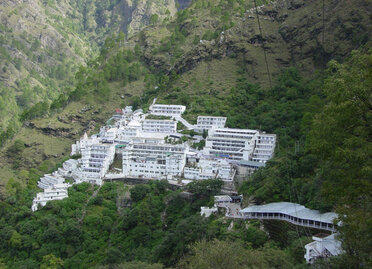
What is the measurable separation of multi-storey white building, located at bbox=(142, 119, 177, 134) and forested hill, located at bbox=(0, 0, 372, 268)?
334cm

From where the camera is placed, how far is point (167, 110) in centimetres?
3844

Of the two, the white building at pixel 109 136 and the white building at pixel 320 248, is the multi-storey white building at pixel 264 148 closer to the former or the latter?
the white building at pixel 109 136

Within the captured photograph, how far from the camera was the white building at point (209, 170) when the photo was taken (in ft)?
93.4

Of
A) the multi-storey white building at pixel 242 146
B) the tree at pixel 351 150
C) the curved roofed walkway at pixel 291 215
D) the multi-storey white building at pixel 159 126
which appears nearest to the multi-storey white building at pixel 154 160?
the multi-storey white building at pixel 242 146

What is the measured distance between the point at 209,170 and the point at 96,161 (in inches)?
338

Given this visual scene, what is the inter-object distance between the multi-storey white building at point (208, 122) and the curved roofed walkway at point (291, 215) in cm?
1305

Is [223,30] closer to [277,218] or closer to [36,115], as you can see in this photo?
[36,115]

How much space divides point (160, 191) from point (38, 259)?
8520mm

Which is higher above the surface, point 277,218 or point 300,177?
point 300,177

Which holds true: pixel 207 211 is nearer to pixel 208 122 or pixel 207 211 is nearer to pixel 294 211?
pixel 294 211

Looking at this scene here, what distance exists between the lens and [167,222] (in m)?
26.6

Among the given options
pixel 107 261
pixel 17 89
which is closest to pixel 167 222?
pixel 107 261

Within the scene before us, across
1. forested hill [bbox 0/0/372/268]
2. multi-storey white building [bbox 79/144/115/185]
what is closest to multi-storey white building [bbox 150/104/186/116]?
forested hill [bbox 0/0/372/268]

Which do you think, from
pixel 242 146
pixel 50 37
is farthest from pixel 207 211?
pixel 50 37
